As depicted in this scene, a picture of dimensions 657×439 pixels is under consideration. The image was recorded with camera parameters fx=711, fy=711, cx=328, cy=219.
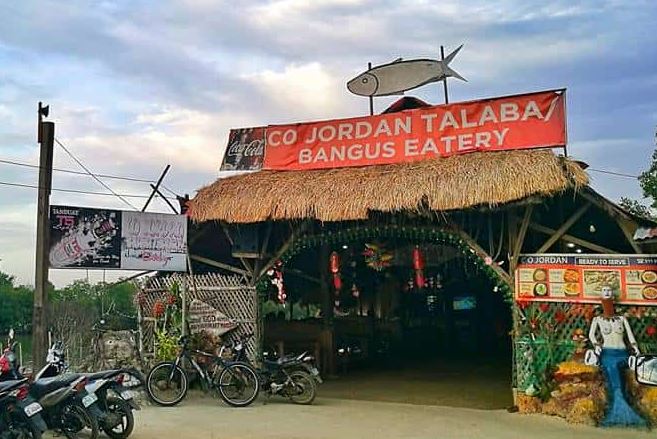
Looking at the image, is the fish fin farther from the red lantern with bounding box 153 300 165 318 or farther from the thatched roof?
the red lantern with bounding box 153 300 165 318

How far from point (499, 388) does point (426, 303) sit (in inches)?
220

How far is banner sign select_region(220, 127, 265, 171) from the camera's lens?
10.4 m

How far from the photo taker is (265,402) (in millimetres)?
9086

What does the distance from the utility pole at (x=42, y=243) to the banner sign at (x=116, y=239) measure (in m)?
0.37

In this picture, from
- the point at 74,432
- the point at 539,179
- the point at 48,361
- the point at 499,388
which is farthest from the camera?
the point at 499,388

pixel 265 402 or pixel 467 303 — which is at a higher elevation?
pixel 467 303

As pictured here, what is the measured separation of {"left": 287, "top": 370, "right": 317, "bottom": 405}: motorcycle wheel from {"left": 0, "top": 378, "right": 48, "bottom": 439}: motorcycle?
356 centimetres

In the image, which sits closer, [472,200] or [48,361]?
[48,361]

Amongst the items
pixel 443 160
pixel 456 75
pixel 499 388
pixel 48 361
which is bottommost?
pixel 499 388

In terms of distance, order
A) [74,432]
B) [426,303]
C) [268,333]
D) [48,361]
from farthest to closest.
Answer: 1. [426,303]
2. [268,333]
3. [48,361]
4. [74,432]

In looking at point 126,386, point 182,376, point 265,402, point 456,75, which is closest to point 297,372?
point 265,402

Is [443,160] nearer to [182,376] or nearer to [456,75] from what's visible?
[456,75]

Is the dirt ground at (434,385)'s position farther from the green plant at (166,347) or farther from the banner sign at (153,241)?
the banner sign at (153,241)

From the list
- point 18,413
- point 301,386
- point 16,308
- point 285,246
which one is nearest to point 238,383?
point 301,386
